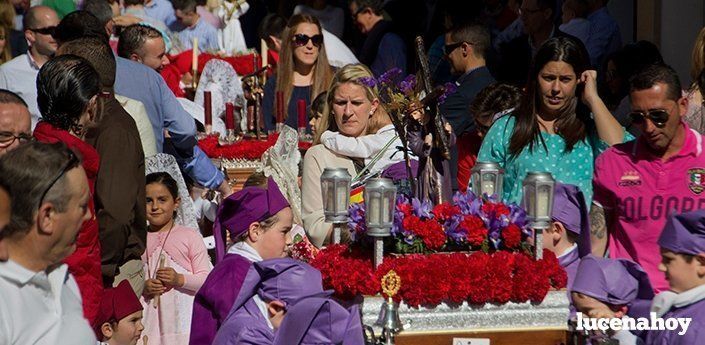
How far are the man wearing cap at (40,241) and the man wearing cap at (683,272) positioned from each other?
237cm

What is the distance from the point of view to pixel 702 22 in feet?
37.4

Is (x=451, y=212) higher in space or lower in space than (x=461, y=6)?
lower

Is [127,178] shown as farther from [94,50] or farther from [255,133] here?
[255,133]

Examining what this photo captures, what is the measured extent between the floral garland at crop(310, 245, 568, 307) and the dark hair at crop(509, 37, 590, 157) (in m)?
1.29

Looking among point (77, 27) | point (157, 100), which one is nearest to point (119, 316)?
point (157, 100)

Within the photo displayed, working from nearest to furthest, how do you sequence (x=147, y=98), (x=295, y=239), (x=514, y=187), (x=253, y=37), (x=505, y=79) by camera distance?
(x=514, y=187), (x=295, y=239), (x=147, y=98), (x=505, y=79), (x=253, y=37)

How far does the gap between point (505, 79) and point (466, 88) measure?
1343 mm

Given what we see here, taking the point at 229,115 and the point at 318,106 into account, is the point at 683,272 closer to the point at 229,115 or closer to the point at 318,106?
the point at 318,106

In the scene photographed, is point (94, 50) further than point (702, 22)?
No

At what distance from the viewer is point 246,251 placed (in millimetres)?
6938

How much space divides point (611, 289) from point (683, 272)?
0.46 metres

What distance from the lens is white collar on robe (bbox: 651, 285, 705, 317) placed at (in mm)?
5832

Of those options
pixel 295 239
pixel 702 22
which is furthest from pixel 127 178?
pixel 702 22

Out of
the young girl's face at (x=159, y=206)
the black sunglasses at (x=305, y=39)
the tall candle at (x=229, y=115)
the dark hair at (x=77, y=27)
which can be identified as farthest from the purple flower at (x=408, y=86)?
the tall candle at (x=229, y=115)
